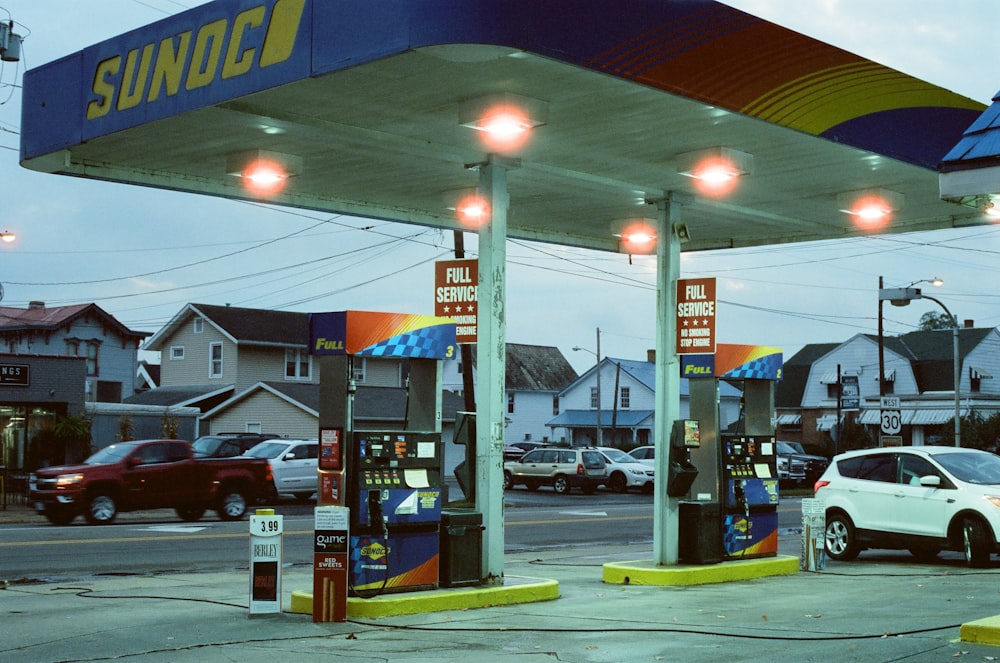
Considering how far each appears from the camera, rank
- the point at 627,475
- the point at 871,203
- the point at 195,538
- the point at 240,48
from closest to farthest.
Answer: the point at 240,48 → the point at 871,203 → the point at 195,538 → the point at 627,475

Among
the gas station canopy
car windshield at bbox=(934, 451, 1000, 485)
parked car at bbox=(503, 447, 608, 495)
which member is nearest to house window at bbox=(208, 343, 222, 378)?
parked car at bbox=(503, 447, 608, 495)

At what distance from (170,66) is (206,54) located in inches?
19.2

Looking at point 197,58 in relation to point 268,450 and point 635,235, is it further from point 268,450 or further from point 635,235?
point 268,450

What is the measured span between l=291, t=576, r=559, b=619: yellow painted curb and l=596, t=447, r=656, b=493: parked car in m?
30.8

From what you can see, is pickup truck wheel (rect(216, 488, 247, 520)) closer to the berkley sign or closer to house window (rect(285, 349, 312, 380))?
the berkley sign

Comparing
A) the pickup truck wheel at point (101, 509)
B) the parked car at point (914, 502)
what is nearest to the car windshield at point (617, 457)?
the pickup truck wheel at point (101, 509)

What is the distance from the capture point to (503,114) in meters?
10.9

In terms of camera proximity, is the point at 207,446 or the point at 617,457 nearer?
the point at 207,446

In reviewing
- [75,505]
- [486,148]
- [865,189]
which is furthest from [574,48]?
[75,505]

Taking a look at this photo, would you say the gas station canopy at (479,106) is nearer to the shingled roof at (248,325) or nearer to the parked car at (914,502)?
the parked car at (914,502)

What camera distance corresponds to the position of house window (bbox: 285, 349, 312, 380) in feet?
190

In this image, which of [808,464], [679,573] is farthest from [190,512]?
[808,464]

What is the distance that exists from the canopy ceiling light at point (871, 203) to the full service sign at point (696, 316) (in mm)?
2117

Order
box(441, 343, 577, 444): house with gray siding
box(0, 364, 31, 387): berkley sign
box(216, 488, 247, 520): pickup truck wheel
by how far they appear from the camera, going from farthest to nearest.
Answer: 1. box(441, 343, 577, 444): house with gray siding
2. box(0, 364, 31, 387): berkley sign
3. box(216, 488, 247, 520): pickup truck wheel
